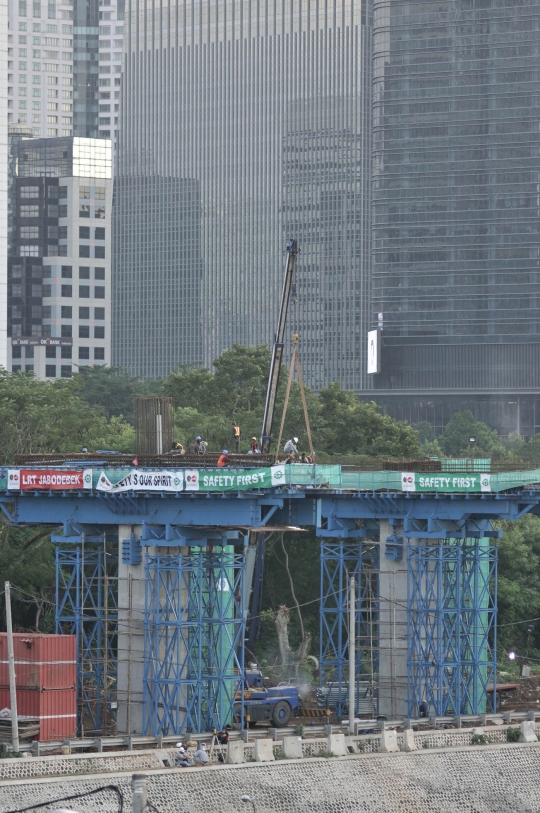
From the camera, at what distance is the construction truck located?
7381cm

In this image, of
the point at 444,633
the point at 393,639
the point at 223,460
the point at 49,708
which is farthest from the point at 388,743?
the point at 444,633

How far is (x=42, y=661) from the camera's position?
65.8 meters

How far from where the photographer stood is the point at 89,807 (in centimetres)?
5656

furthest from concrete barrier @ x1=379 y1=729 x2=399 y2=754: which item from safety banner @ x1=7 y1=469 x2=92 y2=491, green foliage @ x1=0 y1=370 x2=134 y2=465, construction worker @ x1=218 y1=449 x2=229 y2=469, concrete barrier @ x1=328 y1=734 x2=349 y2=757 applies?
green foliage @ x1=0 y1=370 x2=134 y2=465

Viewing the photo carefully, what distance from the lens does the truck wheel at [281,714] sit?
7425 centimetres

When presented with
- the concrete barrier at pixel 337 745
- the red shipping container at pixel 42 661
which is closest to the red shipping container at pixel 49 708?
the red shipping container at pixel 42 661

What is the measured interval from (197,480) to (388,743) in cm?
1417

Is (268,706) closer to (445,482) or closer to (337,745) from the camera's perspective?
(337,745)

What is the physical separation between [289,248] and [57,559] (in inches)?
856

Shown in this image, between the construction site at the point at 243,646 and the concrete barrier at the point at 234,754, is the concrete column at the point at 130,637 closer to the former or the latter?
the construction site at the point at 243,646

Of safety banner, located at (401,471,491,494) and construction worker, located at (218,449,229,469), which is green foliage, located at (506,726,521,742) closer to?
safety banner, located at (401,471,491,494)

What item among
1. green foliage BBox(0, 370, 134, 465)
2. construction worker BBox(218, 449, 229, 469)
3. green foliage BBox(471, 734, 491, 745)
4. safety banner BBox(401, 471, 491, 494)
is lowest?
green foliage BBox(471, 734, 491, 745)

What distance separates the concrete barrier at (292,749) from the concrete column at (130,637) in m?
13.5

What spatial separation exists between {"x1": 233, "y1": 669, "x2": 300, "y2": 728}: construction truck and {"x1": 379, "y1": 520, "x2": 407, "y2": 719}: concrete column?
20.1 feet
